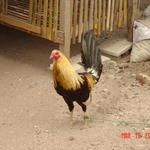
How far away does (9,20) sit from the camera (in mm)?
Result: 6863

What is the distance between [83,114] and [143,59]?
197 centimetres

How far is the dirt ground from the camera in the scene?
4.69 metres

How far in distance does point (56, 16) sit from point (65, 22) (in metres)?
0.19

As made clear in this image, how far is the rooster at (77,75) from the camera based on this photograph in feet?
15.5

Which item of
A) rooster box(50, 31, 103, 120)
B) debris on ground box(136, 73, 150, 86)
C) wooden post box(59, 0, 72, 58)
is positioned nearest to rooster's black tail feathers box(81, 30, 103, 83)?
rooster box(50, 31, 103, 120)

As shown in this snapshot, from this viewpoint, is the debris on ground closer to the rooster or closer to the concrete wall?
the rooster

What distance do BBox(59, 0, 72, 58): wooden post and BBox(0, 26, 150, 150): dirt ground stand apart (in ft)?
1.70

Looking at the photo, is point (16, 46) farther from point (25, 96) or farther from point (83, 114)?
point (83, 114)

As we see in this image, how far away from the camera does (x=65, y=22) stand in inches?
243

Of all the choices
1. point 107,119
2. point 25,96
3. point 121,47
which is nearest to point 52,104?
point 25,96
